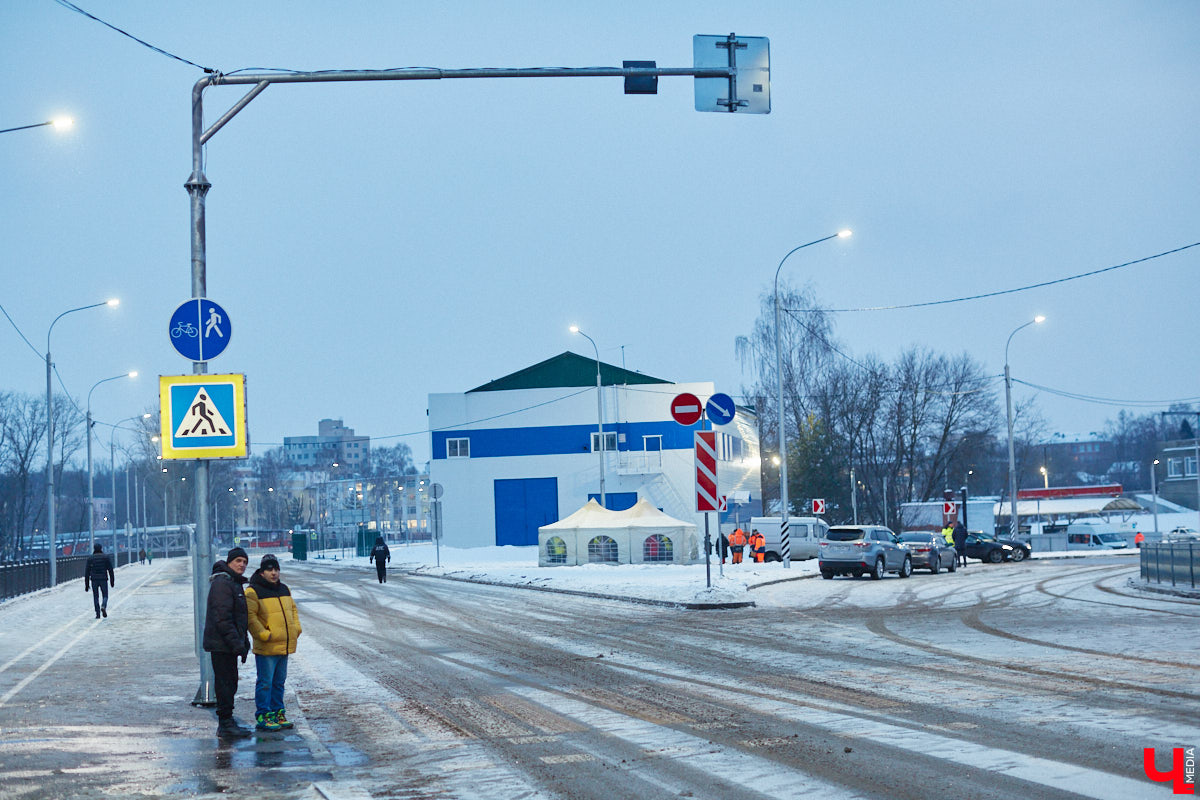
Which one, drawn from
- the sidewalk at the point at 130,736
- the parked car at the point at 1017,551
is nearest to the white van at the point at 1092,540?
the parked car at the point at 1017,551

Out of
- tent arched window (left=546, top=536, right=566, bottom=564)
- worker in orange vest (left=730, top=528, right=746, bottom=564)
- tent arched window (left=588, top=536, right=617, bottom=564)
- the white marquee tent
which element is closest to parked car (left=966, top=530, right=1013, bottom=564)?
worker in orange vest (left=730, top=528, right=746, bottom=564)

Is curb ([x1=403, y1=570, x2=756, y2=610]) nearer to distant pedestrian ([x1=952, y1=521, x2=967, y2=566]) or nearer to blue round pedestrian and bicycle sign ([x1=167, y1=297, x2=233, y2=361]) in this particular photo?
blue round pedestrian and bicycle sign ([x1=167, y1=297, x2=233, y2=361])

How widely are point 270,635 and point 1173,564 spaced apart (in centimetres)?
2327

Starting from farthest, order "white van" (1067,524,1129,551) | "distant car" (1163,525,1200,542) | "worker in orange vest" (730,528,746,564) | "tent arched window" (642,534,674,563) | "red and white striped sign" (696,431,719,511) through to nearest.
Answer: "white van" (1067,524,1129,551) → "worker in orange vest" (730,528,746,564) → "tent arched window" (642,534,674,563) → "distant car" (1163,525,1200,542) → "red and white striped sign" (696,431,719,511)

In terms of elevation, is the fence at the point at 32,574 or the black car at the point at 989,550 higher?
the fence at the point at 32,574

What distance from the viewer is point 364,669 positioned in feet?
50.9

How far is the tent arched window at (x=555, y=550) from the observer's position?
1758 inches

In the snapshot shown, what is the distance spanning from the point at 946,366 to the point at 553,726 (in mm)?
68596

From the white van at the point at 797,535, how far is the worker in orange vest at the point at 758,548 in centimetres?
133

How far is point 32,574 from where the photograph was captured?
4219cm

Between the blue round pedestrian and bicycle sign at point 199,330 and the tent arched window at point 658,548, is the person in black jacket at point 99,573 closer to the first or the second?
the blue round pedestrian and bicycle sign at point 199,330

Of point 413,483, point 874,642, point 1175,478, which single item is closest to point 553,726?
point 874,642

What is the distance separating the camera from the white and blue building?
68625 millimetres

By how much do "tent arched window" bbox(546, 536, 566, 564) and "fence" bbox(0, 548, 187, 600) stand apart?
611 inches
